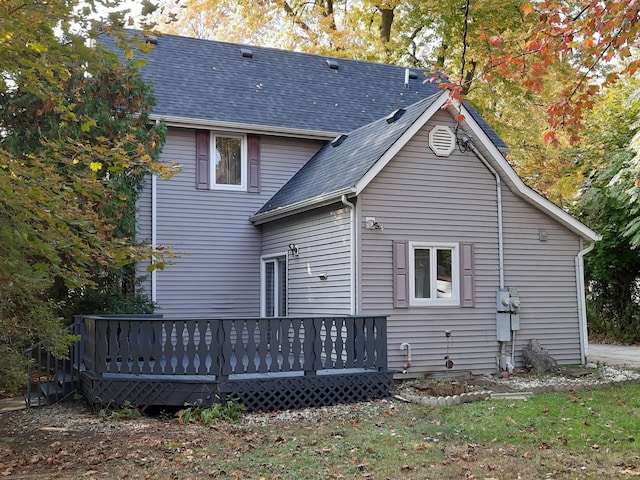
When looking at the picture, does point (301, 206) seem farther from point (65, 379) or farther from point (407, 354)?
point (65, 379)

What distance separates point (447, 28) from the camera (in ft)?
85.7

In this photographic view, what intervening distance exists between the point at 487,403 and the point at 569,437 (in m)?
2.03

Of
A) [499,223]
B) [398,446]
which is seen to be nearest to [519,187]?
[499,223]

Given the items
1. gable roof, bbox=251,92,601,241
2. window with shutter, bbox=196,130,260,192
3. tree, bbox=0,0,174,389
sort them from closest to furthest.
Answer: tree, bbox=0,0,174,389 < gable roof, bbox=251,92,601,241 < window with shutter, bbox=196,130,260,192

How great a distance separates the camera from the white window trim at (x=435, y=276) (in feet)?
39.7

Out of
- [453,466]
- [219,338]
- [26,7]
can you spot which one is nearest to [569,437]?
[453,466]

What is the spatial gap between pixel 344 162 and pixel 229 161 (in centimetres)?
340

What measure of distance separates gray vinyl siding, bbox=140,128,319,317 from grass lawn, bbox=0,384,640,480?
19.3 ft

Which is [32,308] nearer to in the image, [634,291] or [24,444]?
[24,444]

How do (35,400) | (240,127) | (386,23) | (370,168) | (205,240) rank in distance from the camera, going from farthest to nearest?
(386,23) < (240,127) < (205,240) < (370,168) < (35,400)

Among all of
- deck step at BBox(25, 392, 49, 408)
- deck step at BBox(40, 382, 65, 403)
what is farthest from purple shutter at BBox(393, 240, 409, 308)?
deck step at BBox(25, 392, 49, 408)

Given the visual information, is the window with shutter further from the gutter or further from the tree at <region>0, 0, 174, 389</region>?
the tree at <region>0, 0, 174, 389</region>

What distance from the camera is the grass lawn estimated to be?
641 centimetres

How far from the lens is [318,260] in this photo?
42.2 ft
